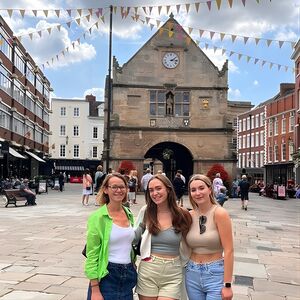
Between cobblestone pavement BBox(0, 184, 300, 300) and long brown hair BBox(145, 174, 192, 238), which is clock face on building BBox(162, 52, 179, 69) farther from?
long brown hair BBox(145, 174, 192, 238)

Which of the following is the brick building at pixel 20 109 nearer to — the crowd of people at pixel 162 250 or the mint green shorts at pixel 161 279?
the crowd of people at pixel 162 250

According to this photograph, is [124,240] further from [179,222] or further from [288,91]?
[288,91]

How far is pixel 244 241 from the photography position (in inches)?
471

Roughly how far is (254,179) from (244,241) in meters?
56.2

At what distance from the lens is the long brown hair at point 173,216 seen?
149 inches

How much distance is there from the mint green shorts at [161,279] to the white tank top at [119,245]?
→ 0.62 feet

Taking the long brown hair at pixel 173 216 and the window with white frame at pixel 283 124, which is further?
the window with white frame at pixel 283 124

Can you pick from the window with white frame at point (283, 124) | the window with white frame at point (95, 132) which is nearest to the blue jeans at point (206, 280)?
the window with white frame at point (283, 124)

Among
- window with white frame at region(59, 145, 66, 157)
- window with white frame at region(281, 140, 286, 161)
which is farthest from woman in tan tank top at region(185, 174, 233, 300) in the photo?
window with white frame at region(59, 145, 66, 157)

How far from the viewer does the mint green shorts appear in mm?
3690

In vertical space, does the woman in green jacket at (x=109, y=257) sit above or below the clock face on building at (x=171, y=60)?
below

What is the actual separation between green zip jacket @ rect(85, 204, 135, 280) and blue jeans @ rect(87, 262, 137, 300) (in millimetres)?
58

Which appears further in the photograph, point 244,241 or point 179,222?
point 244,241

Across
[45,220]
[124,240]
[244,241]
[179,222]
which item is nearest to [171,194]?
[179,222]
